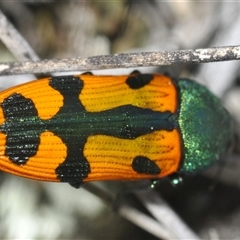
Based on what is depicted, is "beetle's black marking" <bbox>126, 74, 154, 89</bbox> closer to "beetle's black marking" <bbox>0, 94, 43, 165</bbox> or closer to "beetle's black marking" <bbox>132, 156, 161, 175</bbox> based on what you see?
"beetle's black marking" <bbox>132, 156, 161, 175</bbox>

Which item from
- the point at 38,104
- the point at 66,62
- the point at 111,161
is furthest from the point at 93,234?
the point at 66,62

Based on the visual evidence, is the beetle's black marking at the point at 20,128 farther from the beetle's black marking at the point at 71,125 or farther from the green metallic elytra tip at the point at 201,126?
the green metallic elytra tip at the point at 201,126

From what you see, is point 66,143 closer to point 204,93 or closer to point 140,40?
point 204,93

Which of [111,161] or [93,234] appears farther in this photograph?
[93,234]

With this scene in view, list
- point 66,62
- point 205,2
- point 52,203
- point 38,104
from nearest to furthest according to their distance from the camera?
point 66,62 → point 38,104 → point 52,203 → point 205,2

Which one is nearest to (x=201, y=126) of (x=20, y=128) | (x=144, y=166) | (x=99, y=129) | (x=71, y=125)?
(x=144, y=166)

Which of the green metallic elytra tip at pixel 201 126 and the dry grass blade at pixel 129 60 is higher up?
the dry grass blade at pixel 129 60

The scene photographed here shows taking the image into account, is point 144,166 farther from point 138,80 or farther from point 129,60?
point 129,60

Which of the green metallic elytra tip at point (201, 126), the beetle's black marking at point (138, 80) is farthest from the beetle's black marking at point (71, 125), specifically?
the green metallic elytra tip at point (201, 126)
